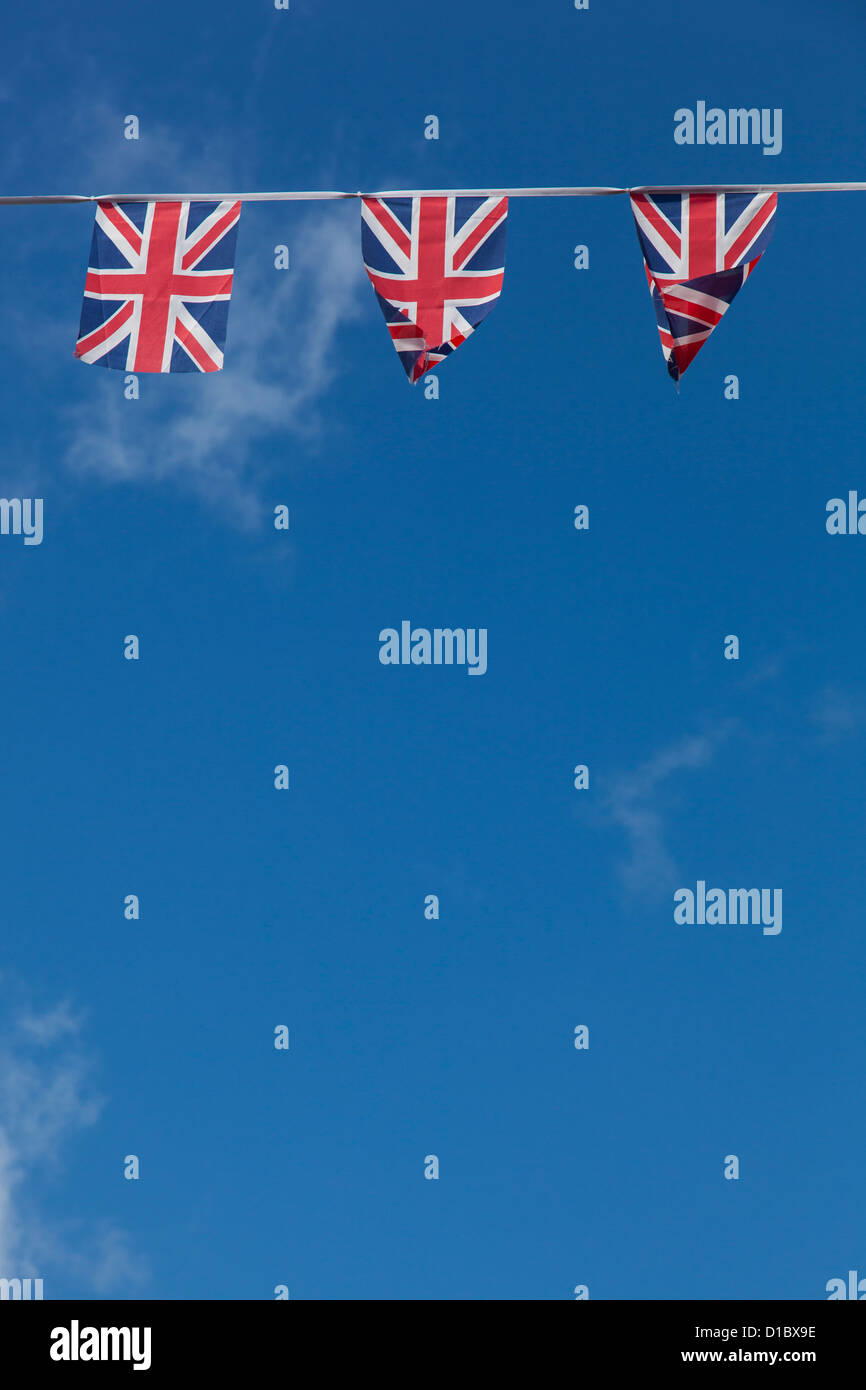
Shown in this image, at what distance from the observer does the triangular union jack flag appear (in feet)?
14.9

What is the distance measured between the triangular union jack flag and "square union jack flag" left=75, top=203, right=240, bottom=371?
6.02ft

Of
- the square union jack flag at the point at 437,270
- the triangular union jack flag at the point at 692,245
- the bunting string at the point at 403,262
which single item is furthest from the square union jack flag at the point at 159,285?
the triangular union jack flag at the point at 692,245

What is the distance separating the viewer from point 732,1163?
5996 millimetres

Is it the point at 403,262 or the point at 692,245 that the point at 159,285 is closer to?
the point at 403,262

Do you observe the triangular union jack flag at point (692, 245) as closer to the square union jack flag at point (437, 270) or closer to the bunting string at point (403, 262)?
the bunting string at point (403, 262)

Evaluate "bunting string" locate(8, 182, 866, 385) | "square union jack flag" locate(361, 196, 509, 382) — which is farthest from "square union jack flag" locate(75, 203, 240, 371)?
"square union jack flag" locate(361, 196, 509, 382)

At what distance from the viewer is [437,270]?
4645 millimetres

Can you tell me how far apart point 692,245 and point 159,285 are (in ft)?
7.58

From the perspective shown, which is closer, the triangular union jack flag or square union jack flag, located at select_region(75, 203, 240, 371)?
the triangular union jack flag

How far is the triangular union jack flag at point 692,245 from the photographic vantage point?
454 centimetres

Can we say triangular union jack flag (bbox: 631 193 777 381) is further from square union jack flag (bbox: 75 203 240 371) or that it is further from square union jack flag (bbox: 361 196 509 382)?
square union jack flag (bbox: 75 203 240 371)

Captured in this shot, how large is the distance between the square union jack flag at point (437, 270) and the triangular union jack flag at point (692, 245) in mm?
656

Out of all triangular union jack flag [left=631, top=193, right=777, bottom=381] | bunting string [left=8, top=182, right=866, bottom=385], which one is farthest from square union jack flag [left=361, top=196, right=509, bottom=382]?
triangular union jack flag [left=631, top=193, right=777, bottom=381]
